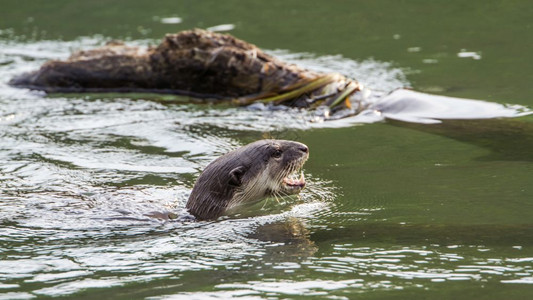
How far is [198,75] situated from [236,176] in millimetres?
2893

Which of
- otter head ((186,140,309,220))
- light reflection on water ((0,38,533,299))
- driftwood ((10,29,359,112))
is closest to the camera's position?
light reflection on water ((0,38,533,299))

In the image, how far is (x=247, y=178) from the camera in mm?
4891

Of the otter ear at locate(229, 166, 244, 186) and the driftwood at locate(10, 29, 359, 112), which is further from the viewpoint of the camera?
the driftwood at locate(10, 29, 359, 112)

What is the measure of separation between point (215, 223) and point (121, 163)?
1.37m

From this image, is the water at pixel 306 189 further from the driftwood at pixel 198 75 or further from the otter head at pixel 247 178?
the driftwood at pixel 198 75

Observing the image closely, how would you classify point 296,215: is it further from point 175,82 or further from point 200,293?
point 175,82

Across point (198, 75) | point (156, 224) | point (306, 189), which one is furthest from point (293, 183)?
point (198, 75)

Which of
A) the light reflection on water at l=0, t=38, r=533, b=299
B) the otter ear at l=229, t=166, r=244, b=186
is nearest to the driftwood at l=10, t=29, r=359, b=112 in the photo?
the light reflection on water at l=0, t=38, r=533, b=299

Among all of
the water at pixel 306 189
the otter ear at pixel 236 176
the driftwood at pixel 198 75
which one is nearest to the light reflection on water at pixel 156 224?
the water at pixel 306 189

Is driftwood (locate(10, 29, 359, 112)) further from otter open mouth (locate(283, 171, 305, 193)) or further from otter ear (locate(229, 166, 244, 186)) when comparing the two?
otter ear (locate(229, 166, 244, 186))

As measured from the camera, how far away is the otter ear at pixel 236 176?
480 cm

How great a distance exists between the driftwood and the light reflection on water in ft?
1.28

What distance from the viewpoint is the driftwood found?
717cm

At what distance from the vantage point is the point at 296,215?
4.68 m
